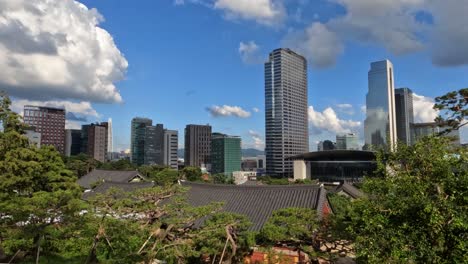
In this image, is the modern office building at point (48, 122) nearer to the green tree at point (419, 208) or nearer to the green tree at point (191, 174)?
the green tree at point (191, 174)

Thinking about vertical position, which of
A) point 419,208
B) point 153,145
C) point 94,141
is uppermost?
point 94,141

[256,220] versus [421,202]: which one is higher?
[421,202]

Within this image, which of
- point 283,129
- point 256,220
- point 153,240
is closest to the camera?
point 153,240

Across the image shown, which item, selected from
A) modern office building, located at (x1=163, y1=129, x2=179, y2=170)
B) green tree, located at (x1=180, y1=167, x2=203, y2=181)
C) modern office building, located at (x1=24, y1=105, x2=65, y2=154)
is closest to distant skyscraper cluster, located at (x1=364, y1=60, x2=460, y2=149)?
modern office building, located at (x1=163, y1=129, x2=179, y2=170)

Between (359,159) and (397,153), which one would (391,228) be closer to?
(397,153)

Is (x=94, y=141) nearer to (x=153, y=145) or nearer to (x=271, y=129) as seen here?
(x=153, y=145)

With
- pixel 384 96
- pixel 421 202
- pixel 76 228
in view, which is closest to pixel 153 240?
pixel 76 228

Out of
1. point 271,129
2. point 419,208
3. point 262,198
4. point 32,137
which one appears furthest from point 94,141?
point 419,208

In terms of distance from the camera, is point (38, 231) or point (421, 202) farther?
point (38, 231)
